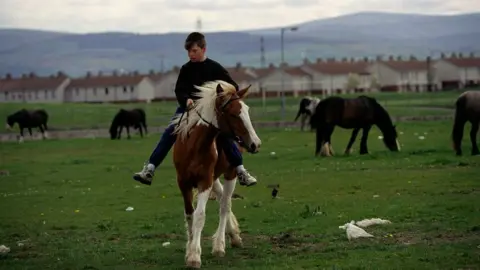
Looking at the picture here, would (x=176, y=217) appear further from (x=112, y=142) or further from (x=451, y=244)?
(x=112, y=142)

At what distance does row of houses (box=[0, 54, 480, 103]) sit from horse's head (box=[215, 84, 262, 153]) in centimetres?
15779

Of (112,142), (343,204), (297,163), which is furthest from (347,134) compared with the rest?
(343,204)

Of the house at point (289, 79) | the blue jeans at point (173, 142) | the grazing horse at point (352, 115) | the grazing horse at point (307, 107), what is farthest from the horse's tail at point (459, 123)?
the house at point (289, 79)

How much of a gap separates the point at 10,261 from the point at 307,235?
4161 mm

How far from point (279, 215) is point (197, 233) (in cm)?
486

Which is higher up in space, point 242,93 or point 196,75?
point 196,75

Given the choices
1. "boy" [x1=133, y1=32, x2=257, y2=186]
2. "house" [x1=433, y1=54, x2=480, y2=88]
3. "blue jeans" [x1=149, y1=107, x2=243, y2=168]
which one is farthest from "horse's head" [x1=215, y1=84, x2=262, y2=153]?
"house" [x1=433, y1=54, x2=480, y2=88]

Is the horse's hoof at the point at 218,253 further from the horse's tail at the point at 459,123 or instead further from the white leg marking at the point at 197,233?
the horse's tail at the point at 459,123

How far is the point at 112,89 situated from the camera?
Answer: 180 m

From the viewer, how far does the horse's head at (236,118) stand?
12.0m

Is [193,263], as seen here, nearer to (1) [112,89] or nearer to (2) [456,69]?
(1) [112,89]

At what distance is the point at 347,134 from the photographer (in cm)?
4794

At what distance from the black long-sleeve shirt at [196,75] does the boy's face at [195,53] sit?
0.07 m

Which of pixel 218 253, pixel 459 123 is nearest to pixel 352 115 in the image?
pixel 459 123
